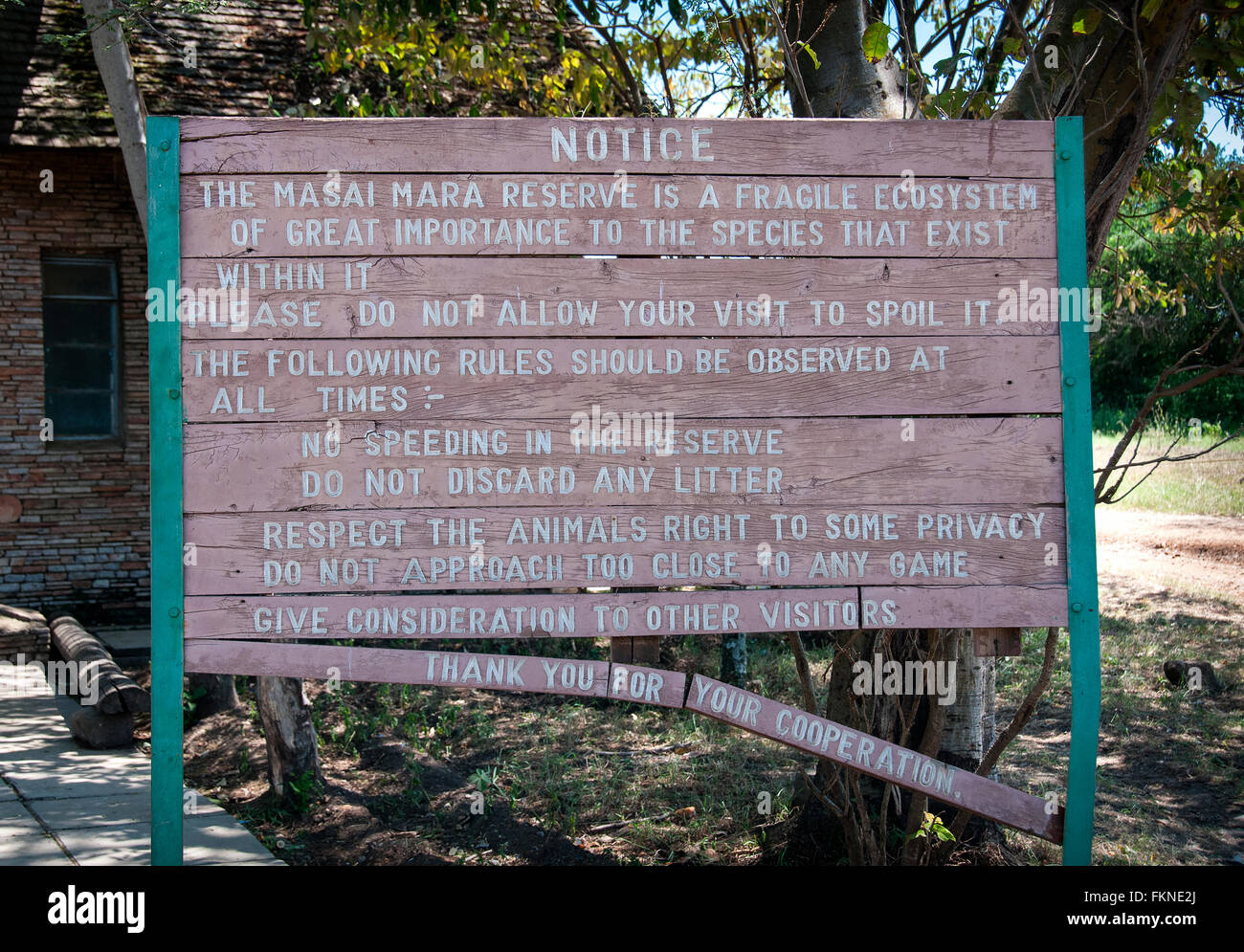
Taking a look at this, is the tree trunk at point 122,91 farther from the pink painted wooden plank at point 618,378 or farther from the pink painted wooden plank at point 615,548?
the pink painted wooden plank at point 615,548

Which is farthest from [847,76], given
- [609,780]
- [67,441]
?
[67,441]

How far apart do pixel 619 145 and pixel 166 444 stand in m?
1.58

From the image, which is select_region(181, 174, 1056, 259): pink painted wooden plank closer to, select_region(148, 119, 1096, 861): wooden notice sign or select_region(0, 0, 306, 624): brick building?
select_region(148, 119, 1096, 861): wooden notice sign

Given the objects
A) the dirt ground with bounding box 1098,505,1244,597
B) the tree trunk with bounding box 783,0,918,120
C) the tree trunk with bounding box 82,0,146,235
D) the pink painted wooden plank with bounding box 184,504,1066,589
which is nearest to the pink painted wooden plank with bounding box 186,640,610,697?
the pink painted wooden plank with bounding box 184,504,1066,589

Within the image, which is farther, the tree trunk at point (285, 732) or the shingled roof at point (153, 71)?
the shingled roof at point (153, 71)

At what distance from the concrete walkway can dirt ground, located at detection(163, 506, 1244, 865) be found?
0.34m

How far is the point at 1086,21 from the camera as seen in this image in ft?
12.1

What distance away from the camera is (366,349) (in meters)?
3.02

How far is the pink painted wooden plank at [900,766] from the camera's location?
3.16 metres

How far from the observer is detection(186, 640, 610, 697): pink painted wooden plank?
2988 mm

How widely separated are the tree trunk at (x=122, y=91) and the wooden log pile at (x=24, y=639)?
3828 millimetres

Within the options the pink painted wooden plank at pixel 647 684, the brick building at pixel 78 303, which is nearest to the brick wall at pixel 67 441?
the brick building at pixel 78 303

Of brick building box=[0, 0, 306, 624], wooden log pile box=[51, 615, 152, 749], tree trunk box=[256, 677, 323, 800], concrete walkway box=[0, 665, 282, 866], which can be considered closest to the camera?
concrete walkway box=[0, 665, 282, 866]

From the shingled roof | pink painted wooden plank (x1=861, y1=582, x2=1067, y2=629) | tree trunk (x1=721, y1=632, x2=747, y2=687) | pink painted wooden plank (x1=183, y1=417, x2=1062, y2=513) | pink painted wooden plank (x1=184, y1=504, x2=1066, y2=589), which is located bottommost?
tree trunk (x1=721, y1=632, x2=747, y2=687)
